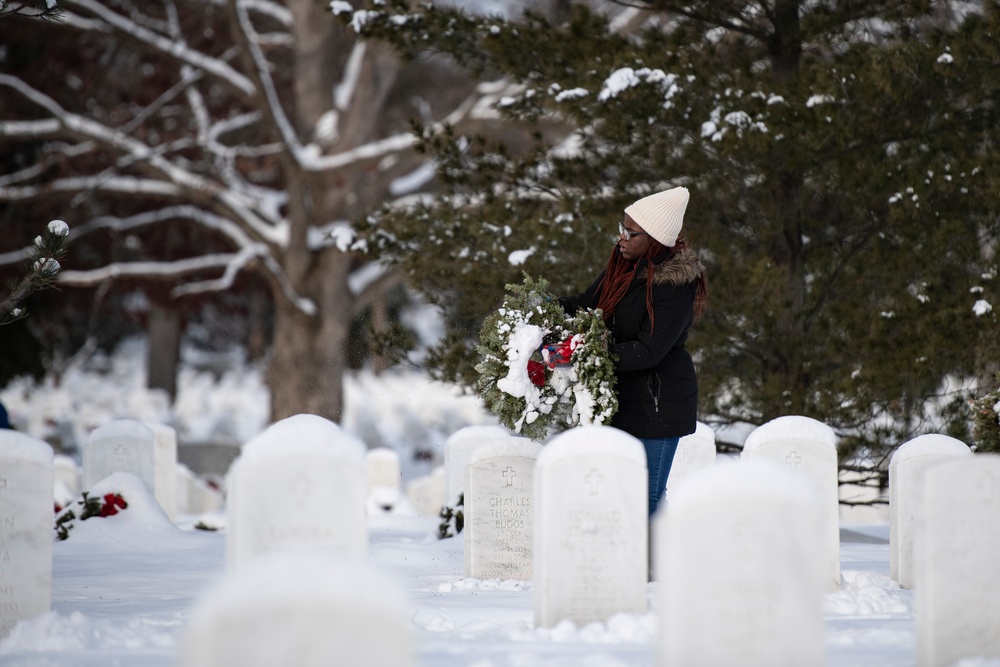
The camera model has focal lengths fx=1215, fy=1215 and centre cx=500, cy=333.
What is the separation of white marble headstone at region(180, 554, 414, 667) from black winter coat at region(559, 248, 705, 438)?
3009mm

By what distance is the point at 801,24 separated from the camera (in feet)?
32.3

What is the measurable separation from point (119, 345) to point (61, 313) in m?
14.1

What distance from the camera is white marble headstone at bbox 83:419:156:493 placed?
10.7 metres

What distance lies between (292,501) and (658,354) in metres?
2.11

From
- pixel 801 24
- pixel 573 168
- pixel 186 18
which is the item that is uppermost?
pixel 186 18

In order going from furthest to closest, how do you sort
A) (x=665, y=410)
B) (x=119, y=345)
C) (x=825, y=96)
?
1. (x=119, y=345)
2. (x=825, y=96)
3. (x=665, y=410)

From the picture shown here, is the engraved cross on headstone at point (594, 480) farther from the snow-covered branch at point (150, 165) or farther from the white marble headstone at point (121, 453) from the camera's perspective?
the snow-covered branch at point (150, 165)

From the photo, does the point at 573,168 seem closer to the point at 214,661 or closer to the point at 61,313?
the point at 214,661

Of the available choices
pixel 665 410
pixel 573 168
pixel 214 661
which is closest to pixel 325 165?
pixel 573 168

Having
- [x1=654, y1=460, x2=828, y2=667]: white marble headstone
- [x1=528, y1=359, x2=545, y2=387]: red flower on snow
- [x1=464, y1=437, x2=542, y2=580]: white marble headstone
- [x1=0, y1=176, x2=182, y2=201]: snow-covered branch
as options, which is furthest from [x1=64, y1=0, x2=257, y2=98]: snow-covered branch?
[x1=654, y1=460, x2=828, y2=667]: white marble headstone

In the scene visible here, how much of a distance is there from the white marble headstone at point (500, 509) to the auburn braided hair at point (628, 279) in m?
1.14

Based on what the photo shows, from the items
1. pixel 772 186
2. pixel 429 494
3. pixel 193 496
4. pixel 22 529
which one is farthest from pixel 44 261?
pixel 429 494

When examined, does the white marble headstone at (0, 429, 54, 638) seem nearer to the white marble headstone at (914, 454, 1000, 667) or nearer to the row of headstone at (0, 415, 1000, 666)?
the row of headstone at (0, 415, 1000, 666)

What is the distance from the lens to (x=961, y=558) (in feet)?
15.8
